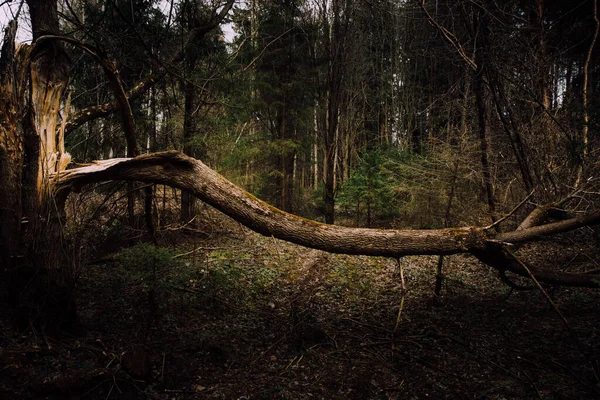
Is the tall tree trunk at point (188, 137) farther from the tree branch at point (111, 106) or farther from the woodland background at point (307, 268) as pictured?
the tree branch at point (111, 106)

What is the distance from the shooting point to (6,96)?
11.5ft

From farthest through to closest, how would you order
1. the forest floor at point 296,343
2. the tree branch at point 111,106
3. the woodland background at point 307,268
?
the tree branch at point 111,106 → the woodland background at point 307,268 → the forest floor at point 296,343

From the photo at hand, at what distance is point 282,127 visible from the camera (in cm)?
A: 1289

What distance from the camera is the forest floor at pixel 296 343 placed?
3.34 metres

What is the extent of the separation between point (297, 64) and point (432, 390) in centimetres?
1212

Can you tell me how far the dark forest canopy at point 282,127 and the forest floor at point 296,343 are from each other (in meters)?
0.82

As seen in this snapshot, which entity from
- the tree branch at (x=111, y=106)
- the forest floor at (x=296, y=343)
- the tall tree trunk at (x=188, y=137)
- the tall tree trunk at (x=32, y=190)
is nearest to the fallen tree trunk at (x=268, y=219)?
the tall tree trunk at (x=32, y=190)

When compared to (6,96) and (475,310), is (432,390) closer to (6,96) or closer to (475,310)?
(475,310)

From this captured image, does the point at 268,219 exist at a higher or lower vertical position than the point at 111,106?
lower

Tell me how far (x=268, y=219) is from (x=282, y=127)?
948 centimetres

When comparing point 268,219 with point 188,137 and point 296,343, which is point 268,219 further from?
point 188,137

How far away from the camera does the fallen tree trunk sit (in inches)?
156

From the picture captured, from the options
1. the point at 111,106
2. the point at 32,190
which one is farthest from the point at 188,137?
the point at 32,190

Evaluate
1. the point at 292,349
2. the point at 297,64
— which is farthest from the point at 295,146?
the point at 292,349
